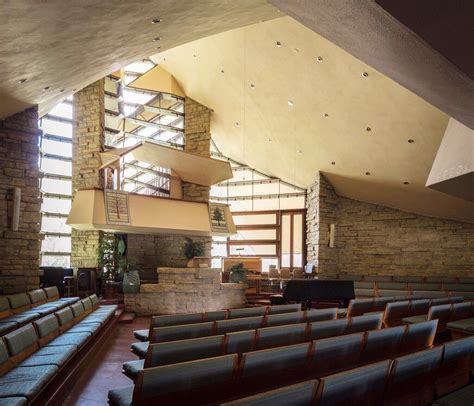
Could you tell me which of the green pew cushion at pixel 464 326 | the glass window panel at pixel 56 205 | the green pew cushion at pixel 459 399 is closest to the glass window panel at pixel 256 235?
the glass window panel at pixel 56 205

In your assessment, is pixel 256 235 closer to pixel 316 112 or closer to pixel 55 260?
pixel 316 112

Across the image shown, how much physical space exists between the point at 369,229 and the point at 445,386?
9590mm

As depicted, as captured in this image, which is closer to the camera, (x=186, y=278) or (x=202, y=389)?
(x=202, y=389)

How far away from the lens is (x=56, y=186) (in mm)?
12078

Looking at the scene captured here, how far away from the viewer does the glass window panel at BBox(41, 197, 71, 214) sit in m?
11.9

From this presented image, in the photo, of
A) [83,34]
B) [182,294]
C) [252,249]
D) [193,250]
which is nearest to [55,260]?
[193,250]

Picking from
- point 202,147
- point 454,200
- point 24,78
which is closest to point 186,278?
point 202,147

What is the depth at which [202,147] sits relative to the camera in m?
12.7

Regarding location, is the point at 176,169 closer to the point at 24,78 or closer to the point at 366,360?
the point at 24,78

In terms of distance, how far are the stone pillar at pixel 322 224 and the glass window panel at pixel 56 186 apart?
7486 millimetres

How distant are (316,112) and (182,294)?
5228mm

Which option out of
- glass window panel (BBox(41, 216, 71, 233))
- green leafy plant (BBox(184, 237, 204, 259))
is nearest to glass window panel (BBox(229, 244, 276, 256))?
green leafy plant (BBox(184, 237, 204, 259))

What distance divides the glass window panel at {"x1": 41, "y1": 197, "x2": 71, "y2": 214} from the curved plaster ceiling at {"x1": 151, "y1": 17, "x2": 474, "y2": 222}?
5.11 meters

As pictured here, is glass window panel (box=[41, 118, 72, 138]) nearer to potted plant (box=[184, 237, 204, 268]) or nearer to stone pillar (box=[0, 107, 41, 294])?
potted plant (box=[184, 237, 204, 268])
